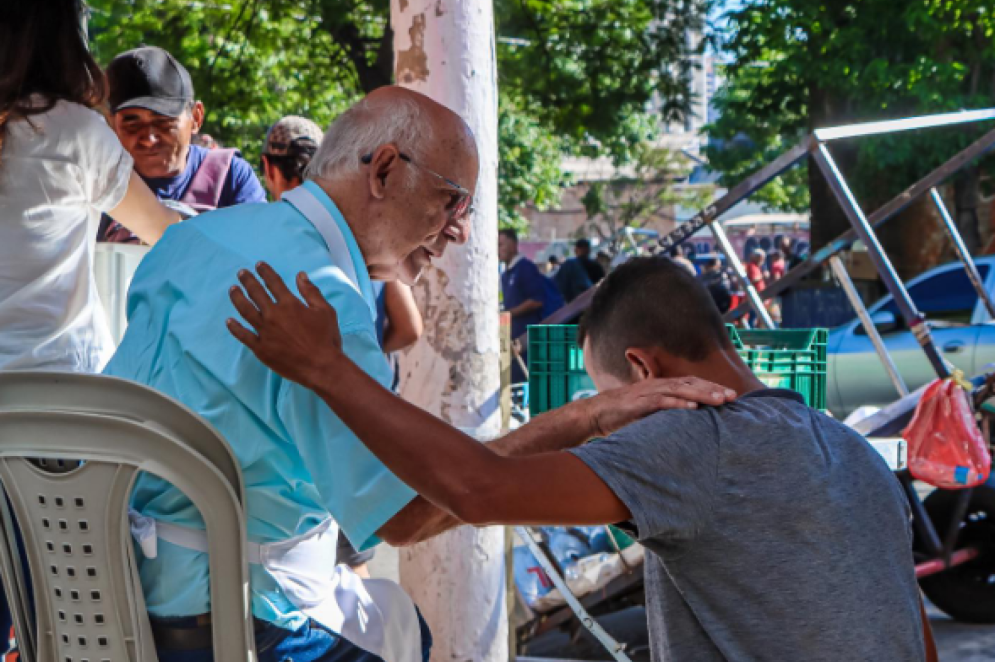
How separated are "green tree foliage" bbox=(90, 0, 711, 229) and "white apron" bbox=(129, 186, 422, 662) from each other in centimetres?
1049

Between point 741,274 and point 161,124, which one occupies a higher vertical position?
point 161,124

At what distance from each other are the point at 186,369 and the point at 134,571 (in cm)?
30

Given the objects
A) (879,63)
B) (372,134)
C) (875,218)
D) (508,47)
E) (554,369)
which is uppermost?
(508,47)

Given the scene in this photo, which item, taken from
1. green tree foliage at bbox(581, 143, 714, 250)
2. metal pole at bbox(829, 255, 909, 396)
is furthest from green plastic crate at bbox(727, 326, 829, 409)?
green tree foliage at bbox(581, 143, 714, 250)

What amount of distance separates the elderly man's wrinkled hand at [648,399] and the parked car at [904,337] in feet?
25.4

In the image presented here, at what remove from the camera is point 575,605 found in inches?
152

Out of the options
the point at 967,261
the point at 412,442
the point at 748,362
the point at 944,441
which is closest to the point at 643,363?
the point at 412,442

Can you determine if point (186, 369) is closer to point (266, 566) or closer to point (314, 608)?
point (266, 566)

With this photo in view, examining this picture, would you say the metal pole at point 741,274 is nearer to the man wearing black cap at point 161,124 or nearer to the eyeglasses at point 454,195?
the man wearing black cap at point 161,124

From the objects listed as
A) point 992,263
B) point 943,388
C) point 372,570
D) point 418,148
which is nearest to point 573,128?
point 992,263

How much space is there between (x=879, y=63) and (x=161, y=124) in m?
11.3

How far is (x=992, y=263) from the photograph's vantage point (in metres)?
9.55

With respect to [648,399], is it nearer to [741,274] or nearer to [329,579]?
[329,579]

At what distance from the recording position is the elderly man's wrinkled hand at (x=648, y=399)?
179 centimetres
